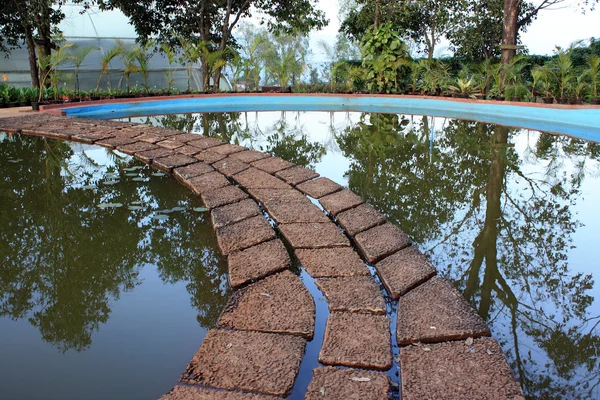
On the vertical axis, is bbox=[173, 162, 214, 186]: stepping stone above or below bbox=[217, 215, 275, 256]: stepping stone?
above

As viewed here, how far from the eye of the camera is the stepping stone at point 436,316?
1.96 meters

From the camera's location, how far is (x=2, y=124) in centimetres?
718

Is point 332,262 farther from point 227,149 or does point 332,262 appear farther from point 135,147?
point 135,147

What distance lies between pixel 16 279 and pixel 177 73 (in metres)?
14.9

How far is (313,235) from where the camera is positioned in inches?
120

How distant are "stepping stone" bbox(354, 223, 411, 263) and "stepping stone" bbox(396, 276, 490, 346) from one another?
43 cm

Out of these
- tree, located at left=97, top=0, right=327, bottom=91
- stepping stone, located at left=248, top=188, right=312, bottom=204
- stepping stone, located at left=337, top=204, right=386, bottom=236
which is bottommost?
stepping stone, located at left=337, top=204, right=386, bottom=236

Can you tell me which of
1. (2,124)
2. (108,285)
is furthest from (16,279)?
(2,124)

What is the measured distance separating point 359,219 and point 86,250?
1.76 metres

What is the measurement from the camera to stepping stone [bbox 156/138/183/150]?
18.6 ft

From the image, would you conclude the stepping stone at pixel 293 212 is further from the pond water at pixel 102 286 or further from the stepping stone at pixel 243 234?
the pond water at pixel 102 286

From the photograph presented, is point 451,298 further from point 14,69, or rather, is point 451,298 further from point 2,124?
point 14,69

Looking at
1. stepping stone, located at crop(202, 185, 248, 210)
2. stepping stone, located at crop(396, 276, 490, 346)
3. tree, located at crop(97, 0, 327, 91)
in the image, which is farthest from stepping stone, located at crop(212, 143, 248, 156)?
tree, located at crop(97, 0, 327, 91)

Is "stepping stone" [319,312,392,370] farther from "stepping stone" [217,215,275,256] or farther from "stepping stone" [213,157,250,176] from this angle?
"stepping stone" [213,157,250,176]
